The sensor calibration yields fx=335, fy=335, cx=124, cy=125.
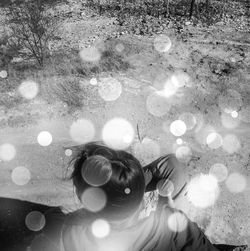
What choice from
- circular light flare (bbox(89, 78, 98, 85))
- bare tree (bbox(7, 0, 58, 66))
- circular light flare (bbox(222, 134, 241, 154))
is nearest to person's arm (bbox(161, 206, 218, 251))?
circular light flare (bbox(222, 134, 241, 154))

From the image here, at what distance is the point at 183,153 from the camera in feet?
17.9

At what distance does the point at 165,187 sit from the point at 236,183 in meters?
2.77

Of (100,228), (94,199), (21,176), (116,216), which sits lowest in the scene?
(21,176)

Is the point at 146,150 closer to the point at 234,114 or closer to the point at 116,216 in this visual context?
the point at 234,114

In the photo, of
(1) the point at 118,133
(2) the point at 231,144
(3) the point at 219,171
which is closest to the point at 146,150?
Answer: (1) the point at 118,133

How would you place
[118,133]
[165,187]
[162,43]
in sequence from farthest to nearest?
1. [162,43]
2. [118,133]
3. [165,187]

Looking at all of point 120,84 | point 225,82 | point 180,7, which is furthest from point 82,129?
point 180,7

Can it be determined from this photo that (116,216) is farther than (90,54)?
No

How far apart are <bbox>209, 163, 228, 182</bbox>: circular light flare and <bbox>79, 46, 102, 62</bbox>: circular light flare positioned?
3.56m

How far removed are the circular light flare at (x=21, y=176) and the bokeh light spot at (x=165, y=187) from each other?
300 centimetres

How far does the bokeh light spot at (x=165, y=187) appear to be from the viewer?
265 cm

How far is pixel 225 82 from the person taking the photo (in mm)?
6770

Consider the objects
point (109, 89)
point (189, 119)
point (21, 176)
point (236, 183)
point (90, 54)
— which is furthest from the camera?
point (90, 54)

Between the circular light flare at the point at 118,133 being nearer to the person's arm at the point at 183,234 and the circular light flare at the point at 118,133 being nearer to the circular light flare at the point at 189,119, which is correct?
the circular light flare at the point at 189,119
